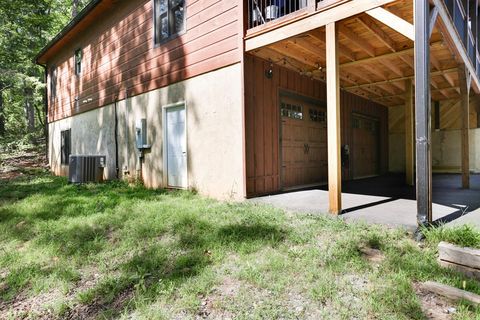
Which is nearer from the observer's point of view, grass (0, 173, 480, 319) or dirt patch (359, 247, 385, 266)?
grass (0, 173, 480, 319)

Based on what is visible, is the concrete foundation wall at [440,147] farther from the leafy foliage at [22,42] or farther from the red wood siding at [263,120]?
the leafy foliage at [22,42]

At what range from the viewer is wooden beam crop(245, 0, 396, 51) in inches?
152

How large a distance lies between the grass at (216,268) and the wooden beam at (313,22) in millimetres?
2735

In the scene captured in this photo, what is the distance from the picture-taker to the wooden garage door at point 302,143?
6.54 m

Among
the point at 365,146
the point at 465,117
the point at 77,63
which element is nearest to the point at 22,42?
the point at 77,63

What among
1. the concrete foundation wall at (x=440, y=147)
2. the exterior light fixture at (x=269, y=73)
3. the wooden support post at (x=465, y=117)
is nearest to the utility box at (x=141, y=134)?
the exterior light fixture at (x=269, y=73)

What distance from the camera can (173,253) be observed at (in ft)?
10.6

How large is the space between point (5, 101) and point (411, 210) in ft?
96.4

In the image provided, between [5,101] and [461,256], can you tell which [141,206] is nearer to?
[461,256]

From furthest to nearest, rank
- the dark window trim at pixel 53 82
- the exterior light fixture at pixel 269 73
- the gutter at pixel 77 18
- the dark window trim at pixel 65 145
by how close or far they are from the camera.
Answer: the dark window trim at pixel 53 82 < the dark window trim at pixel 65 145 < the gutter at pixel 77 18 < the exterior light fixture at pixel 269 73

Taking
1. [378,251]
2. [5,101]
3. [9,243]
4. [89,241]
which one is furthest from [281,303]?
[5,101]

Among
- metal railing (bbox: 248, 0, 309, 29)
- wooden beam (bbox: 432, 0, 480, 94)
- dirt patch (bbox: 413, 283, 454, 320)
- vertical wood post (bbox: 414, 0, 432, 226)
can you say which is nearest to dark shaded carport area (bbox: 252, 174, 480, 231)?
vertical wood post (bbox: 414, 0, 432, 226)

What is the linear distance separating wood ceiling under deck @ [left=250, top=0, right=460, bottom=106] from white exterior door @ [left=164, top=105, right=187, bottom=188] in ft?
7.73

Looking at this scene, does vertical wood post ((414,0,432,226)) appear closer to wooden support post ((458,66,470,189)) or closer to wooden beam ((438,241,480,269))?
wooden beam ((438,241,480,269))
